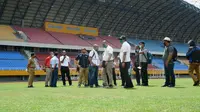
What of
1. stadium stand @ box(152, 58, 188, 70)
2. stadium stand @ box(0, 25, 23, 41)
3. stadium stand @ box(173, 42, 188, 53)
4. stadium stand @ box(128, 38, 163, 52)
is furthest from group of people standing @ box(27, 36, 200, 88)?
stadium stand @ box(173, 42, 188, 53)

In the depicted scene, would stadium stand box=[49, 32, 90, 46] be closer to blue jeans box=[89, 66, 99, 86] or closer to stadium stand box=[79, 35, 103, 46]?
stadium stand box=[79, 35, 103, 46]

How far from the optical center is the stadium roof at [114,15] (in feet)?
149

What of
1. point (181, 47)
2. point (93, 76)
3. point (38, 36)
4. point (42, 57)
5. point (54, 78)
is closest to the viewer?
point (93, 76)

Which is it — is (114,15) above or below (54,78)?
above

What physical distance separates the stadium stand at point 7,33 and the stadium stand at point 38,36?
148cm

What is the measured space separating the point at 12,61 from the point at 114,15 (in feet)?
73.4

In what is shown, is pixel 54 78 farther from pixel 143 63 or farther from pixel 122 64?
pixel 122 64

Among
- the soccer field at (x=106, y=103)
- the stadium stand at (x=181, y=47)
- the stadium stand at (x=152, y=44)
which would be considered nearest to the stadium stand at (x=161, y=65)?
the stadium stand at (x=152, y=44)

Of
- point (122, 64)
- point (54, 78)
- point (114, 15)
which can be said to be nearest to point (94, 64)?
point (54, 78)

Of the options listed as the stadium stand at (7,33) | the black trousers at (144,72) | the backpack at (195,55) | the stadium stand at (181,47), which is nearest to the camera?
the backpack at (195,55)

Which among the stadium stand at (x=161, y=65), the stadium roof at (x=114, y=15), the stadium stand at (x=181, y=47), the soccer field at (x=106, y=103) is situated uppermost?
the stadium roof at (x=114, y=15)

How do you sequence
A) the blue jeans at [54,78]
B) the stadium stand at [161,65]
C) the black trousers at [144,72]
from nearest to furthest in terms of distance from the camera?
the black trousers at [144,72] → the blue jeans at [54,78] → the stadium stand at [161,65]

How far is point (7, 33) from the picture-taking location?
42.3 metres

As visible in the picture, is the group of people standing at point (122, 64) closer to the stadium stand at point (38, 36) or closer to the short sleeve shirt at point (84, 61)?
the short sleeve shirt at point (84, 61)
